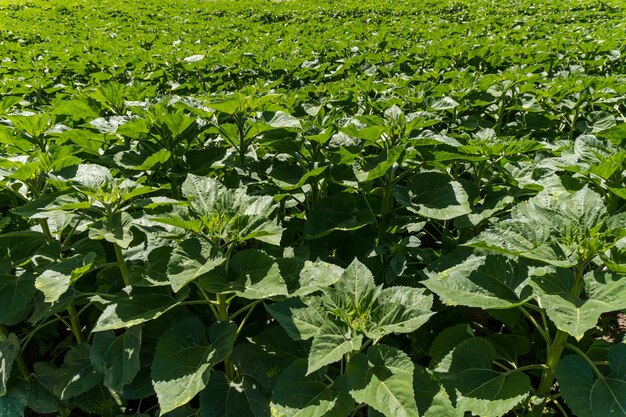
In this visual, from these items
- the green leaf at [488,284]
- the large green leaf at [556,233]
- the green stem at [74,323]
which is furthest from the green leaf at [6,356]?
the large green leaf at [556,233]

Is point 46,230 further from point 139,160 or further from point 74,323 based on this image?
point 139,160

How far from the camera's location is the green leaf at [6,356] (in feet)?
7.21

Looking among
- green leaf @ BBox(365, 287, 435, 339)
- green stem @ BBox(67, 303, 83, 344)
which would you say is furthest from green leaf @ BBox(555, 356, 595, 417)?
green stem @ BBox(67, 303, 83, 344)

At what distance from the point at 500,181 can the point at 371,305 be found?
145 centimetres

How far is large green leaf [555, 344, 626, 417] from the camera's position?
151 cm

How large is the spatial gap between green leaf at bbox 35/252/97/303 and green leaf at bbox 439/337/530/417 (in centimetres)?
154

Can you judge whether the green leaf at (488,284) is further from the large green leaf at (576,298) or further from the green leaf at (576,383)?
the green leaf at (576,383)

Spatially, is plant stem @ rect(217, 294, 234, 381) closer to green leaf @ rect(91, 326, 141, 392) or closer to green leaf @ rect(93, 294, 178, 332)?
green leaf @ rect(93, 294, 178, 332)

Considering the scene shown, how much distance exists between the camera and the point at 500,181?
2.82 m

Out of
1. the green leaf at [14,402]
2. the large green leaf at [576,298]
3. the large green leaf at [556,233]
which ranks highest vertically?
the large green leaf at [556,233]

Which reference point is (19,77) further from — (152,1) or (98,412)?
(152,1)

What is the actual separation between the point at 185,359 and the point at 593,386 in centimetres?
151

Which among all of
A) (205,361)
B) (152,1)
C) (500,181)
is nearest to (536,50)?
(500,181)

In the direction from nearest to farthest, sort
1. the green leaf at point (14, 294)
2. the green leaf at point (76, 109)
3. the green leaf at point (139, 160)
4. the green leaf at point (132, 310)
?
the green leaf at point (132, 310)
the green leaf at point (14, 294)
the green leaf at point (139, 160)
the green leaf at point (76, 109)
